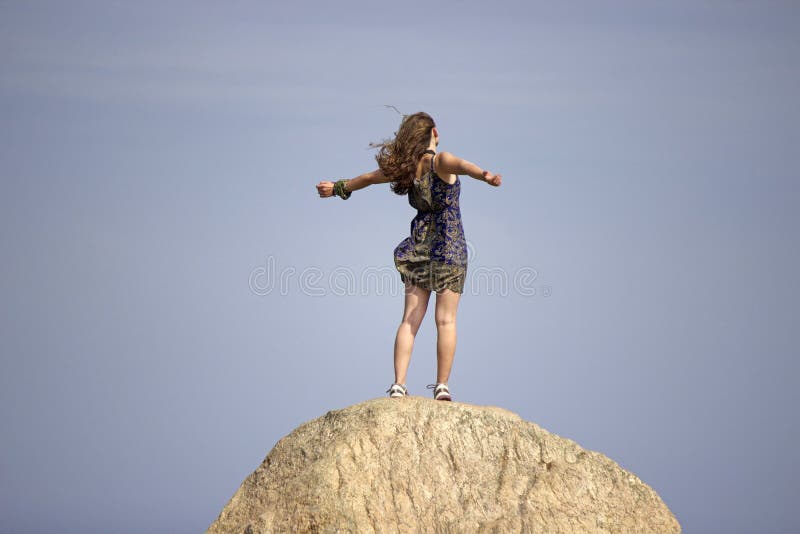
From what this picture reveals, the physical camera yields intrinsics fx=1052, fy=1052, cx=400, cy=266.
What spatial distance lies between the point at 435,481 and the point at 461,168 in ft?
7.61

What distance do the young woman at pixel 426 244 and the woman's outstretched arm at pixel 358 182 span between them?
23 millimetres

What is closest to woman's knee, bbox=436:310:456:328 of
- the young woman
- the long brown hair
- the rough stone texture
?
the young woman

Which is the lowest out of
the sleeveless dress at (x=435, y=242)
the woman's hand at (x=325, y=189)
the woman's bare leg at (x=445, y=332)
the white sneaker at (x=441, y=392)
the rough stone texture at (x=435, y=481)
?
the rough stone texture at (x=435, y=481)

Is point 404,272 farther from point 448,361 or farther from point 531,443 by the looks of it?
point 531,443

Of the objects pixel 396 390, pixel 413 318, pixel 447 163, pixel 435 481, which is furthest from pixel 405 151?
pixel 435 481

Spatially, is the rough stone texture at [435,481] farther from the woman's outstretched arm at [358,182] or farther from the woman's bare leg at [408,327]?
the woman's outstretched arm at [358,182]

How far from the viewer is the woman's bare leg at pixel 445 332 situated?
8.34 metres

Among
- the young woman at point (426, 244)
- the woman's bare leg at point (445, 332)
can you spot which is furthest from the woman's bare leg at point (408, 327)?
the woman's bare leg at point (445, 332)

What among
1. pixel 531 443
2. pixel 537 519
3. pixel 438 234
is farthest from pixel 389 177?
pixel 537 519

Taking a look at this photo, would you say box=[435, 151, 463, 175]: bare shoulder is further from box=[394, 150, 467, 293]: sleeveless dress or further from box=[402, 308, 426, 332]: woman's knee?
box=[402, 308, 426, 332]: woman's knee

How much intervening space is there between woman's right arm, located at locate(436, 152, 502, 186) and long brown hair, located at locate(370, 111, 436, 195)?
0.83 ft

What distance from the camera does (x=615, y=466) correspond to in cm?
795

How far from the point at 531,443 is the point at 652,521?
1.04 meters

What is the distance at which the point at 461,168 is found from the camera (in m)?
7.92
